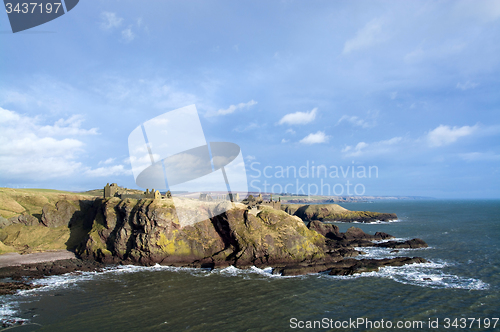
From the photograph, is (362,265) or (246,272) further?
(362,265)

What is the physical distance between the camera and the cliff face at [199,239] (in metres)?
38.8

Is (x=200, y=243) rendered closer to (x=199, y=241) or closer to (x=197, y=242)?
(x=199, y=241)

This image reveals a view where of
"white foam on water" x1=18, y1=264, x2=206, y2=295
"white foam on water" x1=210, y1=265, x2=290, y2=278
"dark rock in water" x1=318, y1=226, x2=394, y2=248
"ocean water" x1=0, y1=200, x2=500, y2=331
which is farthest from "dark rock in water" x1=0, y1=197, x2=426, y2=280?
"dark rock in water" x1=318, y1=226, x2=394, y2=248

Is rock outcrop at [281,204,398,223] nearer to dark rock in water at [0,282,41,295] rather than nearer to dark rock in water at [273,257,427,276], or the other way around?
→ dark rock in water at [273,257,427,276]

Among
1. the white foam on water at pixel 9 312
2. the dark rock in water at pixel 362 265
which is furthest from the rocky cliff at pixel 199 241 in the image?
the white foam on water at pixel 9 312

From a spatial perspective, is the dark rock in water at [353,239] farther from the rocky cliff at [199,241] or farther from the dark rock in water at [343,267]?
the dark rock in water at [343,267]

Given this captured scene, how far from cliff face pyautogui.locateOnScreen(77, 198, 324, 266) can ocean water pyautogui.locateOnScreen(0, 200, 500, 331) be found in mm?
3360

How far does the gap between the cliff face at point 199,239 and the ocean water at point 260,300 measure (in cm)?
336

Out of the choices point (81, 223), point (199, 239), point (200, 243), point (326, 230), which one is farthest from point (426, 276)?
point (81, 223)

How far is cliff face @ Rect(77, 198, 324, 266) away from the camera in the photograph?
38.8 m

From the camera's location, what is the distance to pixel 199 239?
41188 mm

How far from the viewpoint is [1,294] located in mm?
27172

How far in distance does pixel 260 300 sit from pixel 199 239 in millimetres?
18382

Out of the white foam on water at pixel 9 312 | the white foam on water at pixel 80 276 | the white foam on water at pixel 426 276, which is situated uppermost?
the white foam on water at pixel 9 312
